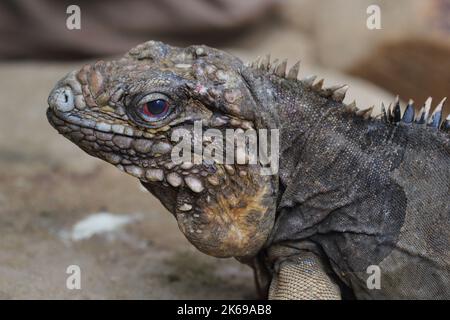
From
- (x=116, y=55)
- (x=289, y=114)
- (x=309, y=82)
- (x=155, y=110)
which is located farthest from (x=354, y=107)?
(x=116, y=55)

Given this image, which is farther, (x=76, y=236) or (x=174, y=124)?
(x=76, y=236)

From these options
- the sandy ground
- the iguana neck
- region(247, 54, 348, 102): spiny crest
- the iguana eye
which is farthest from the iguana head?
the sandy ground

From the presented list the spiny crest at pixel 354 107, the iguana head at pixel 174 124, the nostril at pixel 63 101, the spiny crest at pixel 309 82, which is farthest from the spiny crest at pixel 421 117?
the nostril at pixel 63 101

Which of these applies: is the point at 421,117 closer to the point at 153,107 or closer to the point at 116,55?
the point at 153,107

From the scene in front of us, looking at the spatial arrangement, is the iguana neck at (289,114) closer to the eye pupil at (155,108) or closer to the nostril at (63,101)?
the eye pupil at (155,108)

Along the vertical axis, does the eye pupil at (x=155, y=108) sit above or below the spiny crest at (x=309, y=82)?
below

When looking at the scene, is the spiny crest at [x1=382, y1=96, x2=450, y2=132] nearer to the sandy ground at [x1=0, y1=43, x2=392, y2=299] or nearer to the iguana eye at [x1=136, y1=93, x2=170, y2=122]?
the iguana eye at [x1=136, y1=93, x2=170, y2=122]
